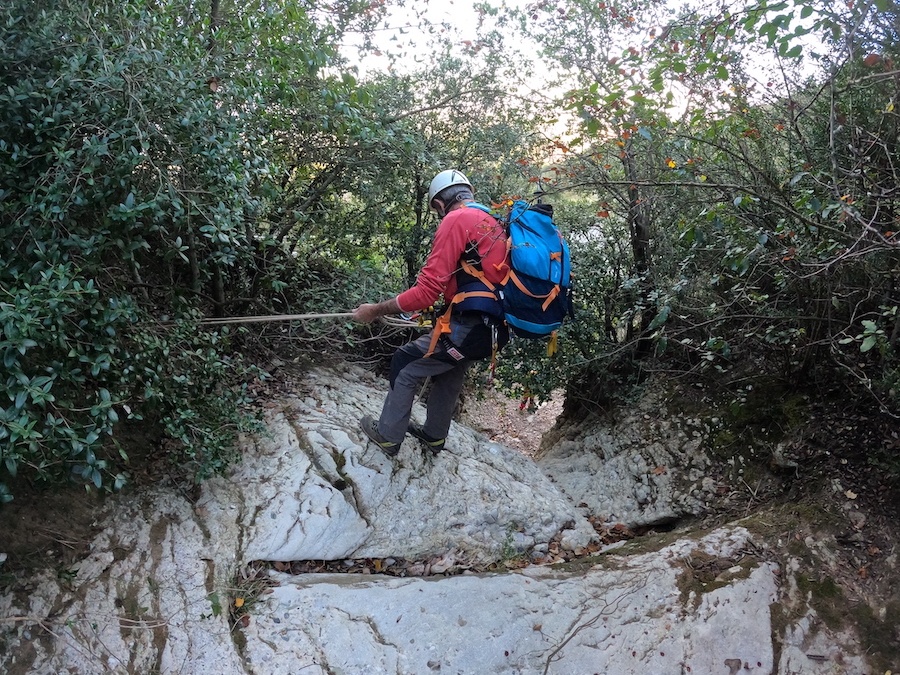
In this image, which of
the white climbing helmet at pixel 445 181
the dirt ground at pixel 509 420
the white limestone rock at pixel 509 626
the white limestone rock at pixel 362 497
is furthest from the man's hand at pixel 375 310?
the dirt ground at pixel 509 420

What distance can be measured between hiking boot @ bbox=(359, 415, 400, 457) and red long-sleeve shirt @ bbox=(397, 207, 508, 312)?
1.16 meters

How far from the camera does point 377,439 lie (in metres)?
4.65

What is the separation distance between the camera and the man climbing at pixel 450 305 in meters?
3.95

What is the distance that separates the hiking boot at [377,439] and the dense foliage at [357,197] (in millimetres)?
929

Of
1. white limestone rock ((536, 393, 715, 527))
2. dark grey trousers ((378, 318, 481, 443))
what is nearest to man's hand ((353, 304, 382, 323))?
dark grey trousers ((378, 318, 481, 443))

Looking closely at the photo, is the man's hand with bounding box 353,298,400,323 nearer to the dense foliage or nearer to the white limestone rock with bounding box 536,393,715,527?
the dense foliage

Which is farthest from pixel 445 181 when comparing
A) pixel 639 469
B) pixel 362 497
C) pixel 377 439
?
pixel 639 469

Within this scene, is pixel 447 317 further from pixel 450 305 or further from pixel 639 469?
pixel 639 469

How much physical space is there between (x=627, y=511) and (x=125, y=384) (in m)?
4.31

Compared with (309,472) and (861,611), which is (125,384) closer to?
(309,472)

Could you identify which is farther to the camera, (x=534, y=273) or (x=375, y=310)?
(x=375, y=310)

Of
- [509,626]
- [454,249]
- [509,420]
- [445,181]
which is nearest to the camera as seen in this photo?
[509,626]

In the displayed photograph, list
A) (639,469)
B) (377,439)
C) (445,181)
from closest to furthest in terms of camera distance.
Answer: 1. (445,181)
2. (377,439)
3. (639,469)

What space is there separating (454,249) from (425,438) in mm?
1737
